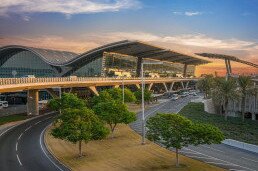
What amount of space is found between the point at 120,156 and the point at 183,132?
10391 mm

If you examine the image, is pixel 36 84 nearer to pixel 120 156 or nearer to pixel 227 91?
pixel 227 91

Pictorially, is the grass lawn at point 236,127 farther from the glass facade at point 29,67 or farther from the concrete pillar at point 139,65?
the glass facade at point 29,67

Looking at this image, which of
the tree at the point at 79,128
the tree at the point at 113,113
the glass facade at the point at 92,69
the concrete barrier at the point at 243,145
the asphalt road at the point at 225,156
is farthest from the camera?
the glass facade at the point at 92,69

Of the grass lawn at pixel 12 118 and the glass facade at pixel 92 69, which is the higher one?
the glass facade at pixel 92 69

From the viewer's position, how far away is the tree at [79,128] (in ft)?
152

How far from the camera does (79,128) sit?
46719 mm

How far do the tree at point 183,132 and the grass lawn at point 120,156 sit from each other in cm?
289

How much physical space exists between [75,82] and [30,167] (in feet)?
221

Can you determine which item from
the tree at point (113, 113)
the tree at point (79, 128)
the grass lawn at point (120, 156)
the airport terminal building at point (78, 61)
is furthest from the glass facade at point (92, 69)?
the tree at point (79, 128)

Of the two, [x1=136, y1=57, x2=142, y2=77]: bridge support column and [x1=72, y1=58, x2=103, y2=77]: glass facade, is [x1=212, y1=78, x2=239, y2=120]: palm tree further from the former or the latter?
[x1=136, y1=57, x2=142, y2=77]: bridge support column

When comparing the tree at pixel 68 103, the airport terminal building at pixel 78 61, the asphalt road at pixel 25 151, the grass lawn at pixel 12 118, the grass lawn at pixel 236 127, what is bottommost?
the grass lawn at pixel 236 127

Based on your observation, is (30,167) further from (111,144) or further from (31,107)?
(31,107)

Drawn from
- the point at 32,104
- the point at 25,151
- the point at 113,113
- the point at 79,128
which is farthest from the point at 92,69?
the point at 79,128

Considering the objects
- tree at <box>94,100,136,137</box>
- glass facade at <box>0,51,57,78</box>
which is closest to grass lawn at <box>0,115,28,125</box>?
tree at <box>94,100,136,137</box>
